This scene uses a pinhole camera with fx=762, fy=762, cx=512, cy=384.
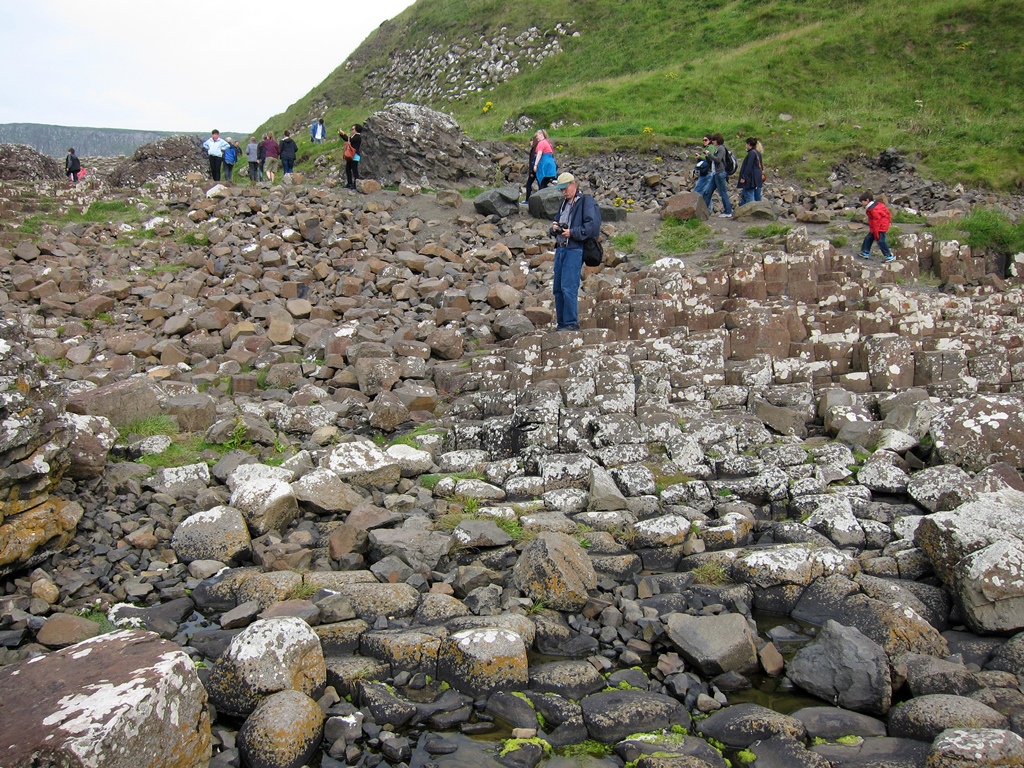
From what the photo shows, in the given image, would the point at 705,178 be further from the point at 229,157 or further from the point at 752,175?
the point at 229,157

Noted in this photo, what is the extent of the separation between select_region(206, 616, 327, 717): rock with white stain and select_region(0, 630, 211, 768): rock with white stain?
445 mm

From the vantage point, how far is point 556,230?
32.4 ft

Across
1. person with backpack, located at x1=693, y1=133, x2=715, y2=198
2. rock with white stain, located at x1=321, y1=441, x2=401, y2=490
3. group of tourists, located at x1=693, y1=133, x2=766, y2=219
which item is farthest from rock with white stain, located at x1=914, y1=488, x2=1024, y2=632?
person with backpack, located at x1=693, y1=133, x2=715, y2=198

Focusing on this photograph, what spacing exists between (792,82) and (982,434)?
890 inches

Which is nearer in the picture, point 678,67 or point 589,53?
point 678,67

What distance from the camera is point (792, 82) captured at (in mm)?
26500

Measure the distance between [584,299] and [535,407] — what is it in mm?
2991

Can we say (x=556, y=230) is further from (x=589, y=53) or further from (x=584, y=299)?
(x=589, y=53)

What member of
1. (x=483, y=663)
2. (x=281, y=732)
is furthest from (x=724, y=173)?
(x=281, y=732)

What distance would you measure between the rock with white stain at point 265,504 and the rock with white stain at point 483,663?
235 cm

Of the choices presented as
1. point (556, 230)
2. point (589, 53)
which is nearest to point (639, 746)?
point (556, 230)

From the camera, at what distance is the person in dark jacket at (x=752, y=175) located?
54.6 feet

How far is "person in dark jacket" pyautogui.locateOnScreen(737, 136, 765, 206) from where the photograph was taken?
16.7 meters

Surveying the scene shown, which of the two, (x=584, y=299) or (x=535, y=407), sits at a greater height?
(x=584, y=299)
